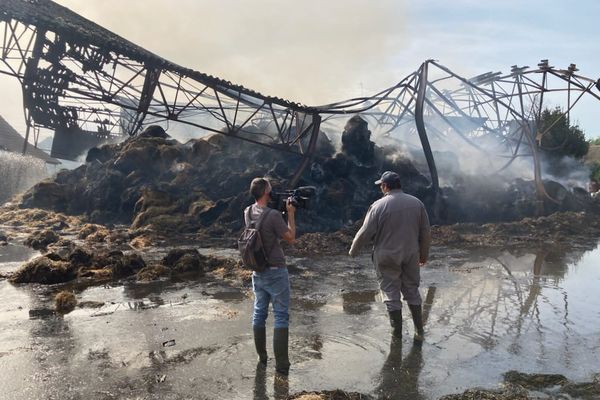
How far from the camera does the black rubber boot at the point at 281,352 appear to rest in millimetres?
3957

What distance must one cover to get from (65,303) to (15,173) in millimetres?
23543

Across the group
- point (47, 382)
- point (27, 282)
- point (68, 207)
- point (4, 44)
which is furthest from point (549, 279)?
point (68, 207)

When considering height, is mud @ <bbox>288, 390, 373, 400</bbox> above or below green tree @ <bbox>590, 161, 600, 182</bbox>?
below

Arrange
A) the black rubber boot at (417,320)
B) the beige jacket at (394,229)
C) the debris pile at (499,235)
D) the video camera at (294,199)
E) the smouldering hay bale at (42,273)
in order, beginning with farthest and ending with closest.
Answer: the debris pile at (499,235), the smouldering hay bale at (42,273), the black rubber boot at (417,320), the beige jacket at (394,229), the video camera at (294,199)

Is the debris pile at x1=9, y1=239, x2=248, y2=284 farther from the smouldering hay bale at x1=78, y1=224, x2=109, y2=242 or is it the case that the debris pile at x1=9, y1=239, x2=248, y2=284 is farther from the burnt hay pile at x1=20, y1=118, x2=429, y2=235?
the burnt hay pile at x1=20, y1=118, x2=429, y2=235

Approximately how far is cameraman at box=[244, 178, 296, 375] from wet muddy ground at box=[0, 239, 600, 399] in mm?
225

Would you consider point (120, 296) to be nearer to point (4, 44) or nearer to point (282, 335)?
point (282, 335)

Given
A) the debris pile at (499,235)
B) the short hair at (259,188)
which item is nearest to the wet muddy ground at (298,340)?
the short hair at (259,188)

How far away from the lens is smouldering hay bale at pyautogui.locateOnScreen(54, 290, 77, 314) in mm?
5914

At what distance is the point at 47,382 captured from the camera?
3734mm

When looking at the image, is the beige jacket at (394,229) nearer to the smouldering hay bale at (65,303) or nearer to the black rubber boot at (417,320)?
the black rubber boot at (417,320)

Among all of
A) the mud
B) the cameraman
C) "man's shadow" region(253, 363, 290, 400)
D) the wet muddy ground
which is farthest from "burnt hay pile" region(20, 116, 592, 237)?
the mud

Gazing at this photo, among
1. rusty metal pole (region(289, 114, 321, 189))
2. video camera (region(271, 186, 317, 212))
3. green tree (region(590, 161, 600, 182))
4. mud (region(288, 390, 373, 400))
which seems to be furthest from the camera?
green tree (region(590, 161, 600, 182))

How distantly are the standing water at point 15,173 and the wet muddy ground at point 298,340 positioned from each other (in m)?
21.1
